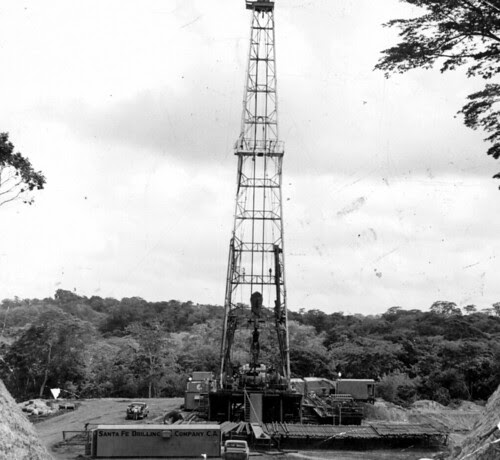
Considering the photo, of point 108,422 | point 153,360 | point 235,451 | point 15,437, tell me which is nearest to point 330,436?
point 235,451

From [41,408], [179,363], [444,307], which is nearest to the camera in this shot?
[41,408]

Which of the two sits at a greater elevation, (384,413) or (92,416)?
(384,413)

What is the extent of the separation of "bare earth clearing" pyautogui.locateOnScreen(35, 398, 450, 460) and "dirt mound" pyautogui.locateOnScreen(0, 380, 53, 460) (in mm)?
9254

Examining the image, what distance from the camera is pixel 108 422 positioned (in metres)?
36.9

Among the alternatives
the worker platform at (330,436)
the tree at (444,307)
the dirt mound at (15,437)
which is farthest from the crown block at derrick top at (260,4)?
the tree at (444,307)

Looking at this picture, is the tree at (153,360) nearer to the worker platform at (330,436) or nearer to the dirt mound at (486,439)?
the worker platform at (330,436)

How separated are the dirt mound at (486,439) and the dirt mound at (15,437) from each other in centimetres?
1000

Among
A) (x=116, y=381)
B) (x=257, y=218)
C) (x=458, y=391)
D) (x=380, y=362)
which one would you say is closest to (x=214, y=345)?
(x=116, y=381)

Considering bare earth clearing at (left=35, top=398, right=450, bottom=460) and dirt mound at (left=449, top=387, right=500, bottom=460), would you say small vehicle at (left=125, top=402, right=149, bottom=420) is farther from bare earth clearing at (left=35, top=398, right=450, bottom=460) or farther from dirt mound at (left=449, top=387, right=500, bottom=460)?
dirt mound at (left=449, top=387, right=500, bottom=460)

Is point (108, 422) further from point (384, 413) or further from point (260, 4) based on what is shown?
point (260, 4)

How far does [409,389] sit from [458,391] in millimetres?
3783

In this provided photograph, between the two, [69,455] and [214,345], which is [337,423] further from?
[214,345]

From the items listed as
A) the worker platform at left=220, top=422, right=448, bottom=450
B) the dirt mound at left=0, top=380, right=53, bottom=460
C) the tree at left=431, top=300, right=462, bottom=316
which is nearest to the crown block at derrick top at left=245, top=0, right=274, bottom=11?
the worker platform at left=220, top=422, right=448, bottom=450

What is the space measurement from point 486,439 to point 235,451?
13.7 metres
